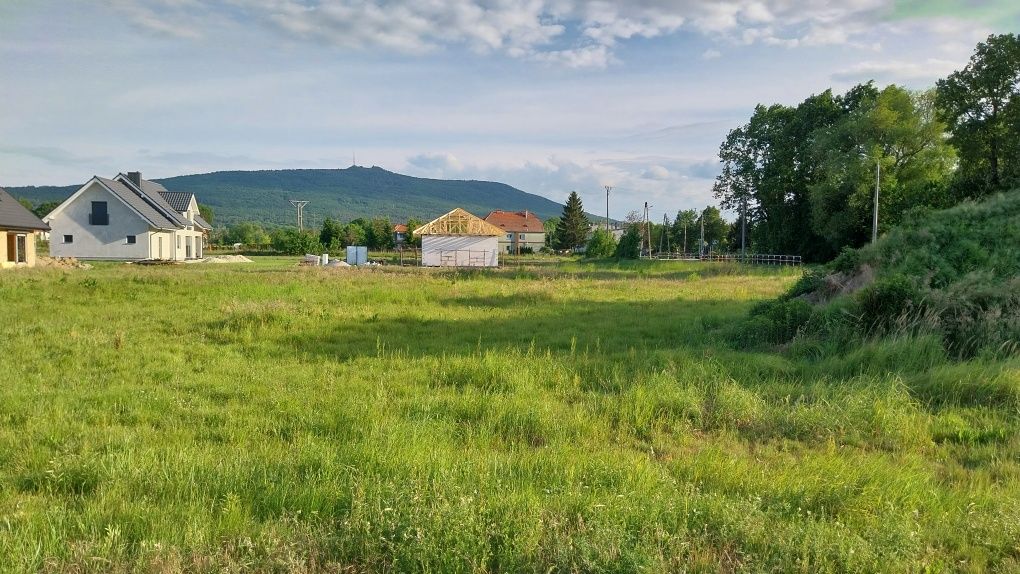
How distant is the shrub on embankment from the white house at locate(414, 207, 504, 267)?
37.9 m

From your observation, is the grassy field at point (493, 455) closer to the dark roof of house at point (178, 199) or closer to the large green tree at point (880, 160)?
the large green tree at point (880, 160)

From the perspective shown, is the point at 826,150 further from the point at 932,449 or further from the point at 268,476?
the point at 268,476

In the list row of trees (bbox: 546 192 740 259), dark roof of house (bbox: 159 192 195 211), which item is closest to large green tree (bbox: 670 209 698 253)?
row of trees (bbox: 546 192 740 259)

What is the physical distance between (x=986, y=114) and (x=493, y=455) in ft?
118

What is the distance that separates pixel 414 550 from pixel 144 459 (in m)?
2.67

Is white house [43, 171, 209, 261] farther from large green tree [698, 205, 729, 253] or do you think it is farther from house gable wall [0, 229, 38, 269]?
large green tree [698, 205, 729, 253]

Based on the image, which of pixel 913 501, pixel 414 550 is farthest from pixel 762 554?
pixel 414 550

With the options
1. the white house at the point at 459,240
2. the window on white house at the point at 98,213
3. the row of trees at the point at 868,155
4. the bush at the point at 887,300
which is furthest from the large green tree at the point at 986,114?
the window on white house at the point at 98,213

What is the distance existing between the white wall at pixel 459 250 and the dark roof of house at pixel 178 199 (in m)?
21.4

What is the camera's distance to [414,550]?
3.32 m

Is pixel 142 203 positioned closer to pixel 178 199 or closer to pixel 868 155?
pixel 178 199

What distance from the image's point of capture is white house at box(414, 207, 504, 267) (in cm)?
5025

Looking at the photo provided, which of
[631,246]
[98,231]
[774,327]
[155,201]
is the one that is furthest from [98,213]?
[774,327]

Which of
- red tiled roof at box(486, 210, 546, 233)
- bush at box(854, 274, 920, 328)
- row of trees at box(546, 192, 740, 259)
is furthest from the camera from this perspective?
red tiled roof at box(486, 210, 546, 233)
